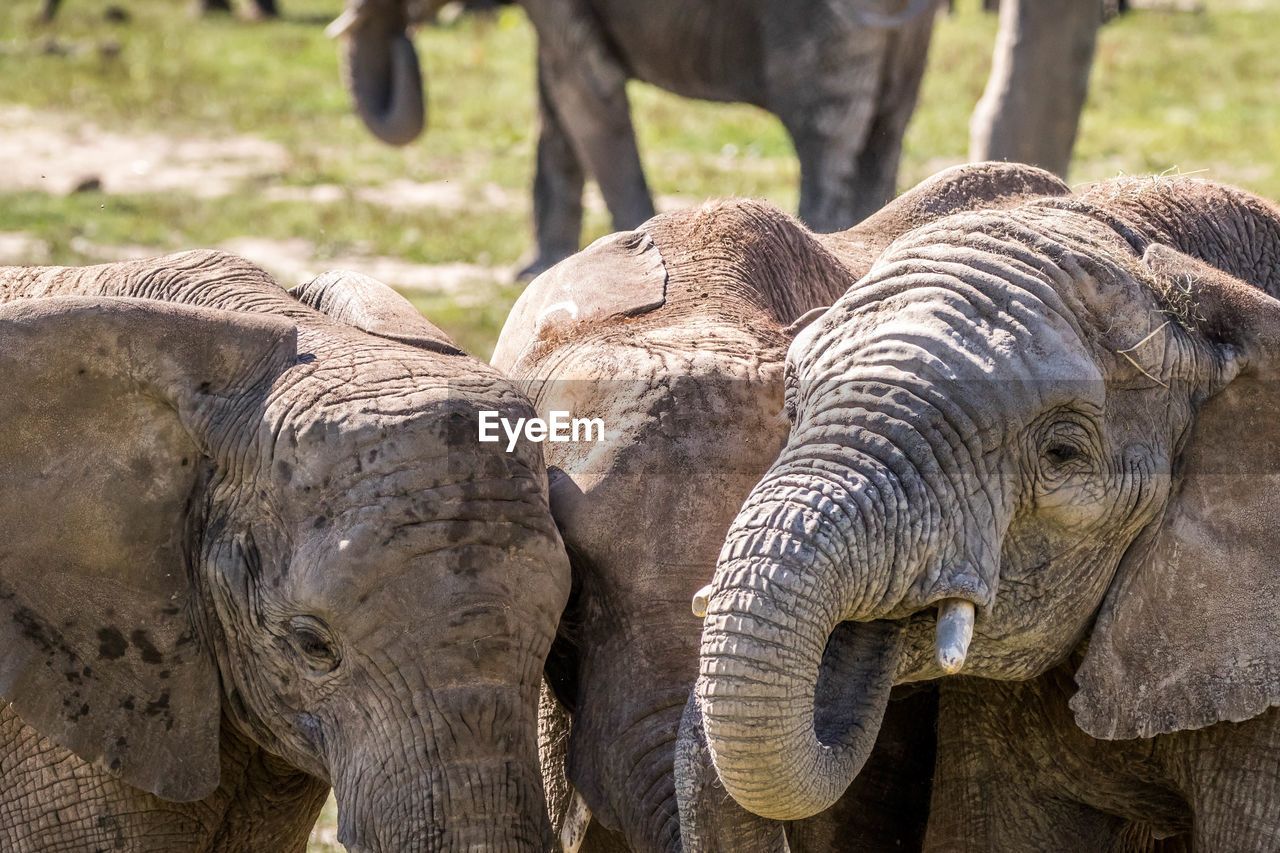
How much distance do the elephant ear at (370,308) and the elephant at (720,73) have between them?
5392 mm

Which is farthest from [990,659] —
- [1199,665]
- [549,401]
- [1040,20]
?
[1040,20]

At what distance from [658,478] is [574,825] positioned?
2.32 feet

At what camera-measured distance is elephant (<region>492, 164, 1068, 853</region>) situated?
3271mm

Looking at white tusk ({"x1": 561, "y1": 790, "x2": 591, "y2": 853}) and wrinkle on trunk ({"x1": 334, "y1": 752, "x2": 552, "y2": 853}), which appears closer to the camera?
wrinkle on trunk ({"x1": 334, "y1": 752, "x2": 552, "y2": 853})

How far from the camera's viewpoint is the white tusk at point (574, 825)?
3572mm

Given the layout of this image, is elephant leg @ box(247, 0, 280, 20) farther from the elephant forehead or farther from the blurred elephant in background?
the elephant forehead

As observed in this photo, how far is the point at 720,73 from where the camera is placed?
9.99 m

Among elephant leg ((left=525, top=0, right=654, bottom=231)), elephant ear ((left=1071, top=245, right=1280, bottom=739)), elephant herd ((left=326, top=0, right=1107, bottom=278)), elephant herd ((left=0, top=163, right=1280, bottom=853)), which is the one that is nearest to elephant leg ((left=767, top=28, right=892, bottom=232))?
elephant herd ((left=326, top=0, right=1107, bottom=278))

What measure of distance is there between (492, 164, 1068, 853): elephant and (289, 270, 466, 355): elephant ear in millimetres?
243

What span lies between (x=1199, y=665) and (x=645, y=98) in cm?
1350

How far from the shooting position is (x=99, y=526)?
3428mm

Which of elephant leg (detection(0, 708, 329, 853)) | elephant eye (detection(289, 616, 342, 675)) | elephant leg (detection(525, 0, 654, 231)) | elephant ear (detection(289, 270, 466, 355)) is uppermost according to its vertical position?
elephant ear (detection(289, 270, 466, 355))

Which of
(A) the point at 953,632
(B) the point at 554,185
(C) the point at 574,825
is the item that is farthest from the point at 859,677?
(B) the point at 554,185

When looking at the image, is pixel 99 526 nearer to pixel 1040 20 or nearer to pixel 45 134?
pixel 1040 20
